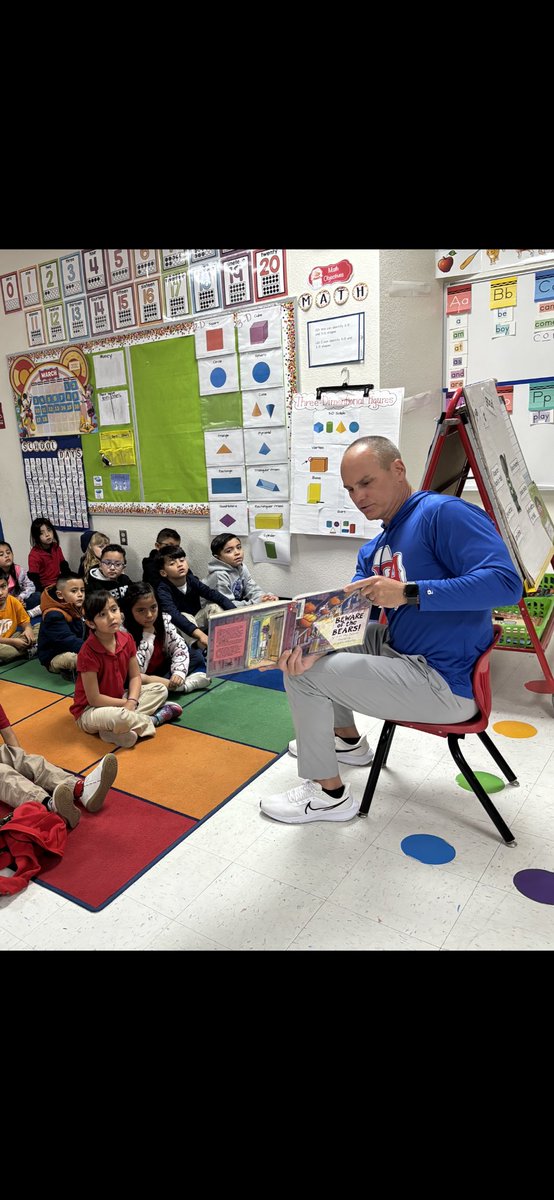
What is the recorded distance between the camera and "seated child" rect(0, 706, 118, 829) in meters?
2.22

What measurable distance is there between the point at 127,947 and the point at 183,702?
1623 mm

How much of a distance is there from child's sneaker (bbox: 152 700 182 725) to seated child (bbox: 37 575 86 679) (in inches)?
34.4

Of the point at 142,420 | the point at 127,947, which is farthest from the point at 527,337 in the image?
the point at 127,947

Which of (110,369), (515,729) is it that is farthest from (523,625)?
(110,369)

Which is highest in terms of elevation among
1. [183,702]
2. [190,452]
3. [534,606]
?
[190,452]

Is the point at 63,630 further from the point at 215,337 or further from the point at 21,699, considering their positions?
the point at 215,337

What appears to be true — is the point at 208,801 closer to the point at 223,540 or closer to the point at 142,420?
the point at 223,540

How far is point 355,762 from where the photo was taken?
8.41 feet

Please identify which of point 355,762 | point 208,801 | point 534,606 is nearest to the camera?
point 208,801

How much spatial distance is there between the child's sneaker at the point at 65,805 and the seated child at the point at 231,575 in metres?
2.13

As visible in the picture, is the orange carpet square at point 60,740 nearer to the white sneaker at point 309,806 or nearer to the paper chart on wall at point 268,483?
the white sneaker at point 309,806

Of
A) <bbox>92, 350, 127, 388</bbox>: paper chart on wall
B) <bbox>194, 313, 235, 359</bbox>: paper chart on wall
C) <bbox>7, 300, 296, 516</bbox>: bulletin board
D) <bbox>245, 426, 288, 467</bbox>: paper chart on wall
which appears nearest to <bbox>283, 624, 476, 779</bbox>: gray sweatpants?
<bbox>245, 426, 288, 467</bbox>: paper chart on wall

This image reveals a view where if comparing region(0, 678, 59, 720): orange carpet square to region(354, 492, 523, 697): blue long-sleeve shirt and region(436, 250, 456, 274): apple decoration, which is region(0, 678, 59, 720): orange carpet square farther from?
region(436, 250, 456, 274): apple decoration

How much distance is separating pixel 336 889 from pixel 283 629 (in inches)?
29.3
